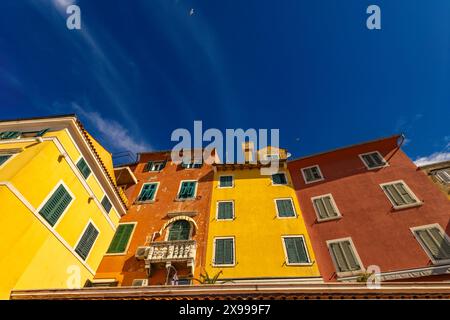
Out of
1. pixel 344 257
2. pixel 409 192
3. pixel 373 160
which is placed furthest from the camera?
pixel 373 160

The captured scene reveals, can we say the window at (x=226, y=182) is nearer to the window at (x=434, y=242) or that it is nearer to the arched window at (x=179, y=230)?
the arched window at (x=179, y=230)

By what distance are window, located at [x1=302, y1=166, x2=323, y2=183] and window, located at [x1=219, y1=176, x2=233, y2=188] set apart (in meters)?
6.27

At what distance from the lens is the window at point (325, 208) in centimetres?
1669

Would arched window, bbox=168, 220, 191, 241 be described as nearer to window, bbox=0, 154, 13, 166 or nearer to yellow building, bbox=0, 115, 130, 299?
yellow building, bbox=0, 115, 130, 299

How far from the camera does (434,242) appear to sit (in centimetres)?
1291

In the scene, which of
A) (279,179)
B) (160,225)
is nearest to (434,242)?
(279,179)

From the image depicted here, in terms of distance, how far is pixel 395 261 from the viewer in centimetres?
1285

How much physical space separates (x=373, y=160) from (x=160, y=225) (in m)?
17.0

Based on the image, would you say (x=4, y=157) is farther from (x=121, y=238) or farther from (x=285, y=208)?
(x=285, y=208)

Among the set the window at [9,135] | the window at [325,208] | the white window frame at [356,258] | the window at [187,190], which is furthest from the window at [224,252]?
the window at [9,135]

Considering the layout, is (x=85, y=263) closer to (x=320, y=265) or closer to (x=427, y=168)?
(x=320, y=265)
